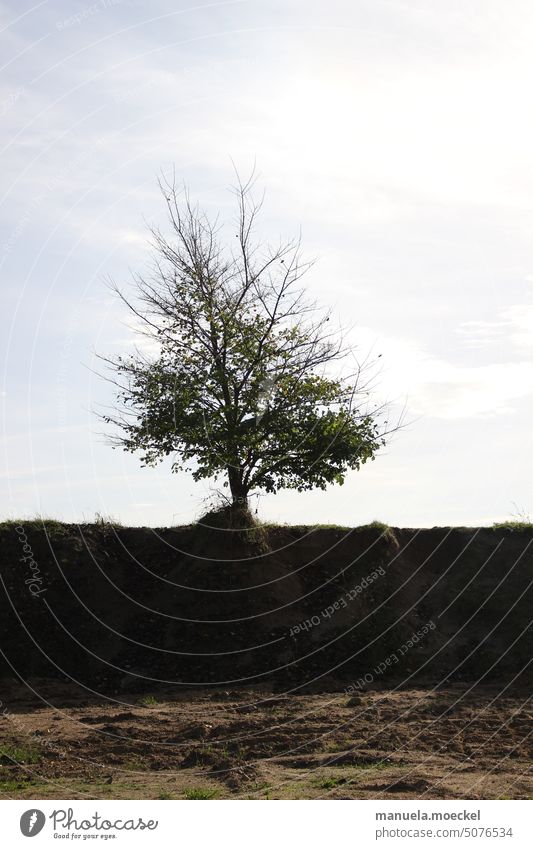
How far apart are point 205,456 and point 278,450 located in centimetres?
221

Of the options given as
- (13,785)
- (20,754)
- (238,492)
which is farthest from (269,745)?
(238,492)

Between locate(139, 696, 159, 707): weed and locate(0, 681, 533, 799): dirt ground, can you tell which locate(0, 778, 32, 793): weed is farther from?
locate(139, 696, 159, 707): weed

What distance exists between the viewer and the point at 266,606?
2461 cm

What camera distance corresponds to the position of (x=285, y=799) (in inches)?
471

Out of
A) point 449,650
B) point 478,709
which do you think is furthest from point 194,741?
point 449,650

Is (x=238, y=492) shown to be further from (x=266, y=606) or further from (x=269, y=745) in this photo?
(x=269, y=745)

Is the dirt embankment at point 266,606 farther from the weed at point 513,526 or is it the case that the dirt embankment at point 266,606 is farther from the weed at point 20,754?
the weed at point 20,754

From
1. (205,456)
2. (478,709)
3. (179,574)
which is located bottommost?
(478,709)

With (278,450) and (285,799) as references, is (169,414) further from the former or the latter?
(285,799)

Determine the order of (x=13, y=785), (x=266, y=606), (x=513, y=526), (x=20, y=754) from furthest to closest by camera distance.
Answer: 1. (x=513, y=526)
2. (x=266, y=606)
3. (x=20, y=754)
4. (x=13, y=785)
